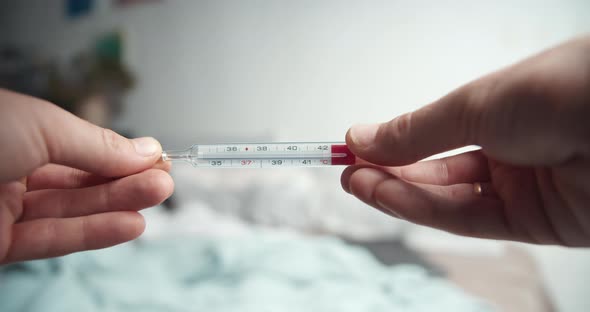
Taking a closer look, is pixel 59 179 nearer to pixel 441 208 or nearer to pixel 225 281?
pixel 225 281

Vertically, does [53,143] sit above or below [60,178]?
above

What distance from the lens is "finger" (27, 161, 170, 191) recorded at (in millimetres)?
893

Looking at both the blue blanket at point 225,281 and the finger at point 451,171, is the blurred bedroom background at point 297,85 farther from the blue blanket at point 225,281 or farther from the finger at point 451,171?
the finger at point 451,171

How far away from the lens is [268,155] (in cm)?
90

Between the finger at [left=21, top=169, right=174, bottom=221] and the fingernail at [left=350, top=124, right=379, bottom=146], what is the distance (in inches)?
16.3

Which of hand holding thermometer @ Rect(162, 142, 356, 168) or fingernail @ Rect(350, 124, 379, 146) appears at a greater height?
fingernail @ Rect(350, 124, 379, 146)

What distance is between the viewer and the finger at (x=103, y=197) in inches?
29.5

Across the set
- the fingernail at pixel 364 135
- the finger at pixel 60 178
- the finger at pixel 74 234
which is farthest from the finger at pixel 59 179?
the fingernail at pixel 364 135

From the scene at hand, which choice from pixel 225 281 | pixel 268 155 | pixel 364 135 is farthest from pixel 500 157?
pixel 225 281

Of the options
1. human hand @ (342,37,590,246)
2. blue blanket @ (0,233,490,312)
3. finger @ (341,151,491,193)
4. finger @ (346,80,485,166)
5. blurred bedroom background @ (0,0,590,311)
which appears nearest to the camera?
human hand @ (342,37,590,246)

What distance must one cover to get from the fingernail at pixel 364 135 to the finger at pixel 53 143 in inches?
19.0

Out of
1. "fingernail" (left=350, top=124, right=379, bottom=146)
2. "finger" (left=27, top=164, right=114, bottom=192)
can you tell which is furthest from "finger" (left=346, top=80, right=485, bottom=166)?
"finger" (left=27, top=164, right=114, bottom=192)

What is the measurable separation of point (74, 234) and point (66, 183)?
0.65 feet

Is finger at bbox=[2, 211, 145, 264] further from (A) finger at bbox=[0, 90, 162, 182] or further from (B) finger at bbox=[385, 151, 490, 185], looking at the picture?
(B) finger at bbox=[385, 151, 490, 185]
